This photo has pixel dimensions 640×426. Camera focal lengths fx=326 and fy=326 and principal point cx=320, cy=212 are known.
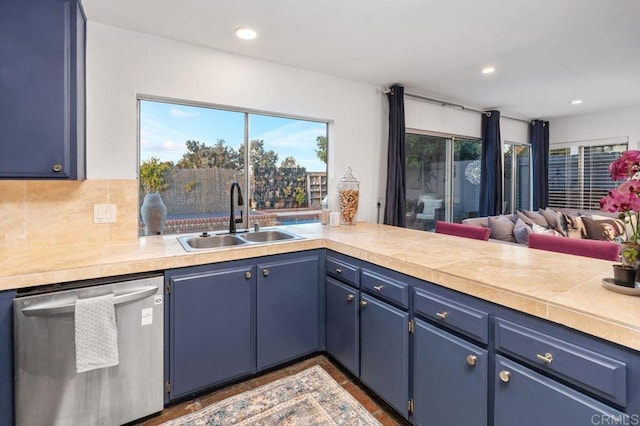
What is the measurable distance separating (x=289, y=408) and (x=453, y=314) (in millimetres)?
1167

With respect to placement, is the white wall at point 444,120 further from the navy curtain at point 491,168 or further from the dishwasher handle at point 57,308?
the dishwasher handle at point 57,308

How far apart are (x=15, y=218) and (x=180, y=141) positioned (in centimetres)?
116

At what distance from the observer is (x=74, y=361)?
1604 mm

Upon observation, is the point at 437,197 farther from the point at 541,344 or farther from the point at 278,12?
the point at 541,344

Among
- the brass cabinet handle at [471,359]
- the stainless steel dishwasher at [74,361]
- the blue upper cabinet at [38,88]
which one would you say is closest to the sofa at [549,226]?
the brass cabinet handle at [471,359]

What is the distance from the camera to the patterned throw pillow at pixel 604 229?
Answer: 4.12m

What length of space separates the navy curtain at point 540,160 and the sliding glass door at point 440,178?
161 centimetres

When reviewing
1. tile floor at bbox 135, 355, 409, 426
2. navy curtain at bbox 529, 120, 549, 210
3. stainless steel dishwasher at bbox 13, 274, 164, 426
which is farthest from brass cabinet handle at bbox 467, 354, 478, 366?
navy curtain at bbox 529, 120, 549, 210

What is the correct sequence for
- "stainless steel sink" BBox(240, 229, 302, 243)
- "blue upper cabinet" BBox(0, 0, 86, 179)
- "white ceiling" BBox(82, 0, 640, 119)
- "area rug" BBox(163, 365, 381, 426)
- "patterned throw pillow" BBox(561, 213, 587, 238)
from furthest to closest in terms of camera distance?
"patterned throw pillow" BBox(561, 213, 587, 238), "stainless steel sink" BBox(240, 229, 302, 243), "white ceiling" BBox(82, 0, 640, 119), "area rug" BBox(163, 365, 381, 426), "blue upper cabinet" BBox(0, 0, 86, 179)

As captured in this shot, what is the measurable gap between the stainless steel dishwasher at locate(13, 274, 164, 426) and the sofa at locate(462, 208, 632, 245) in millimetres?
3605

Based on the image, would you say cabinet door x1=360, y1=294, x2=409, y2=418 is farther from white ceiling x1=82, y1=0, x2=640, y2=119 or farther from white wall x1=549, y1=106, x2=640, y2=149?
white wall x1=549, y1=106, x2=640, y2=149

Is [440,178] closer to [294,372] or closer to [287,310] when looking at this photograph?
[287,310]

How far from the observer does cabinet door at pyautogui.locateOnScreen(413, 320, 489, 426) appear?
1.38m

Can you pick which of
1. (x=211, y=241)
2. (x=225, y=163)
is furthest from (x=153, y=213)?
(x=225, y=163)
